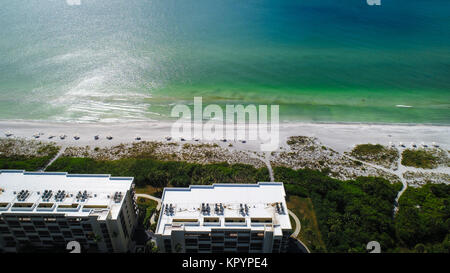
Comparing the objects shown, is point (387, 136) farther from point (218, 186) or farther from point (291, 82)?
point (218, 186)

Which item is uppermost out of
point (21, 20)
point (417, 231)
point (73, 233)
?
point (21, 20)

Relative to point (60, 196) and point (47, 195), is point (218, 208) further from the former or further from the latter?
point (47, 195)

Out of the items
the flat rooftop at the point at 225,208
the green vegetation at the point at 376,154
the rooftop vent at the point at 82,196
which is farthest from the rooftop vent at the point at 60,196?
the green vegetation at the point at 376,154

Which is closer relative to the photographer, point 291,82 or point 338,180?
point 338,180

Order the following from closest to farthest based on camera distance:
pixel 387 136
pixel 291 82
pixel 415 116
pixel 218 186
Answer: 1. pixel 218 186
2. pixel 387 136
3. pixel 415 116
4. pixel 291 82

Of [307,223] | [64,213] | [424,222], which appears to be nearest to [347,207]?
[307,223]

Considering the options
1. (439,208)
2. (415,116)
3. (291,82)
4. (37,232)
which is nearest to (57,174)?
(37,232)

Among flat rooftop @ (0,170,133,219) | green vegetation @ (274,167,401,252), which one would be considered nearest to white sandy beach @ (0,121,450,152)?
green vegetation @ (274,167,401,252)

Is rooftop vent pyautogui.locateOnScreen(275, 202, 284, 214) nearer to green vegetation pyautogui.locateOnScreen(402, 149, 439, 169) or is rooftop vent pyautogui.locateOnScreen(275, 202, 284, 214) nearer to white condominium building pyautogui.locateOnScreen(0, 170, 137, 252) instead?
white condominium building pyautogui.locateOnScreen(0, 170, 137, 252)
